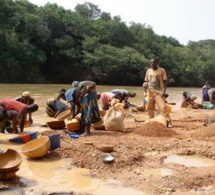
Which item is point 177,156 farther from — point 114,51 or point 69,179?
point 114,51

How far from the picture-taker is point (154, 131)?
7418 millimetres

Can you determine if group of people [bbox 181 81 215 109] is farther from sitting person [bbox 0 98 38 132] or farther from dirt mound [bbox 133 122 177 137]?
sitting person [bbox 0 98 38 132]

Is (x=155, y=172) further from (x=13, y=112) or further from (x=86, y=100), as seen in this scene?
(x=13, y=112)

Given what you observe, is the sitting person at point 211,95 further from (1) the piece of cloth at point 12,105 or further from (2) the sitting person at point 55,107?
(1) the piece of cloth at point 12,105

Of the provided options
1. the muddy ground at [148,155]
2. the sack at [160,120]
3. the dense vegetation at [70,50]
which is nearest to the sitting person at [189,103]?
the sack at [160,120]

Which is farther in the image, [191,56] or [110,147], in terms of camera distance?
[191,56]

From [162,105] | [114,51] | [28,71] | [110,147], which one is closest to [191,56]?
[114,51]

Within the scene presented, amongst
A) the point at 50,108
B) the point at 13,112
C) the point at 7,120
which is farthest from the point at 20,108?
the point at 50,108

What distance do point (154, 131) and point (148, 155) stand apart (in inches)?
70.3

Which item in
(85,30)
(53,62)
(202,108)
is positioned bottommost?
(202,108)

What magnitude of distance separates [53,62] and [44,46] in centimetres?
254

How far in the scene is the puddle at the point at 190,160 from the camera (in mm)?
5363

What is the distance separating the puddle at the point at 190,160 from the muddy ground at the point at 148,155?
10cm

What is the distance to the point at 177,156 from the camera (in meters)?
5.76
